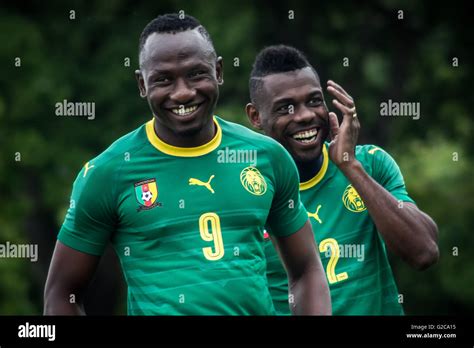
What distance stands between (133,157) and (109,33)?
1689 centimetres

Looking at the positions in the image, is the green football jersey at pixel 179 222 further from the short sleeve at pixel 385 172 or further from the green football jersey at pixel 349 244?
the short sleeve at pixel 385 172

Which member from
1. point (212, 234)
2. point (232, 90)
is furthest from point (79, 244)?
point (232, 90)

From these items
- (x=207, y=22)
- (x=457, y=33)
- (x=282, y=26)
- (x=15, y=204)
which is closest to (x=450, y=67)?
(x=457, y=33)

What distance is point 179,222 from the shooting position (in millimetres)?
5629

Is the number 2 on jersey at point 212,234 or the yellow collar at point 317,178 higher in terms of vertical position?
the yellow collar at point 317,178

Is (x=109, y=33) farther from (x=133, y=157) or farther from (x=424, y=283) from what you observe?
(x=133, y=157)

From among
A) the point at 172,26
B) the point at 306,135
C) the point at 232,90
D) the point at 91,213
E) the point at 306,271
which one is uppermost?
the point at 232,90

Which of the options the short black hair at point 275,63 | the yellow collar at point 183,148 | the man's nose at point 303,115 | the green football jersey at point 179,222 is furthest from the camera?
the short black hair at point 275,63

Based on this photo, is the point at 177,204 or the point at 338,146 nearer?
the point at 177,204

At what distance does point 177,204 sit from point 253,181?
386 mm

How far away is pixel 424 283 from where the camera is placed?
21.4 metres

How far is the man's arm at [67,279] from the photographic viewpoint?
5.73m

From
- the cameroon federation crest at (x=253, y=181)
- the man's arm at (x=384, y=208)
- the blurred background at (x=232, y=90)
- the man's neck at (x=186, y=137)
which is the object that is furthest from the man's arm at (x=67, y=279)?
the blurred background at (x=232, y=90)

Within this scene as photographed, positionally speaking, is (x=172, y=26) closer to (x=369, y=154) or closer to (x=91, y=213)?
(x=91, y=213)
